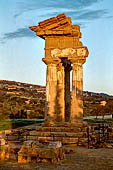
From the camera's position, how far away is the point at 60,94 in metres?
18.4

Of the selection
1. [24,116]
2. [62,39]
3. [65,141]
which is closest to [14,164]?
[65,141]

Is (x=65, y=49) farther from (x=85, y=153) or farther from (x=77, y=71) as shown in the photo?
(x=85, y=153)

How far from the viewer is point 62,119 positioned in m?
18.1

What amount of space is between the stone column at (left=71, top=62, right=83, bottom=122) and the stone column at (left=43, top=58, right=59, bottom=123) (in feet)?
4.22

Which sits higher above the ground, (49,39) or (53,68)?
(49,39)

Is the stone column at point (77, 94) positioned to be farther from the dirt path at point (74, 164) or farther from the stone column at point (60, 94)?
the dirt path at point (74, 164)

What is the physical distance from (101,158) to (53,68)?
8576 mm

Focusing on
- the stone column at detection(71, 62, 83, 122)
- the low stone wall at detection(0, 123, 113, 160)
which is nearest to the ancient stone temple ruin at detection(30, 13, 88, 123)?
the stone column at detection(71, 62, 83, 122)

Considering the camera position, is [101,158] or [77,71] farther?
[77,71]

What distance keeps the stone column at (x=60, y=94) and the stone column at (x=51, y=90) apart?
1.17 m

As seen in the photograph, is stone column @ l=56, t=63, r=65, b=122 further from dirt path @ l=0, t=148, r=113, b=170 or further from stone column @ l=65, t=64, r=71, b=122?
dirt path @ l=0, t=148, r=113, b=170

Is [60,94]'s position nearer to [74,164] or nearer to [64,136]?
[64,136]

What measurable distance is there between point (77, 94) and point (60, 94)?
2.16 metres

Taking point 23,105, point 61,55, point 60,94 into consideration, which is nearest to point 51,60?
point 61,55
